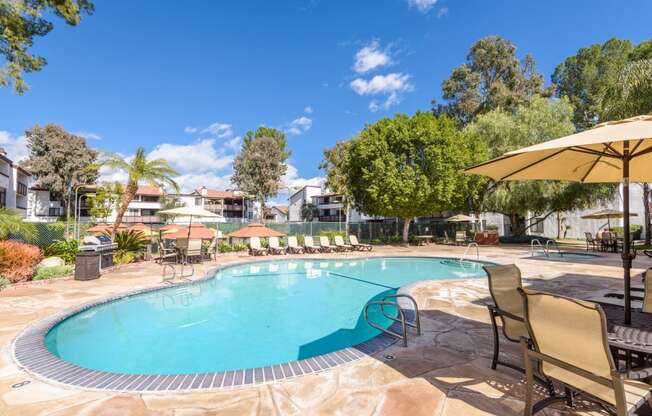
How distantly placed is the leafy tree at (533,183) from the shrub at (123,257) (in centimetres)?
2115

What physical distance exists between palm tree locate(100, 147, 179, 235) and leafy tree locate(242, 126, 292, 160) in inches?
1013

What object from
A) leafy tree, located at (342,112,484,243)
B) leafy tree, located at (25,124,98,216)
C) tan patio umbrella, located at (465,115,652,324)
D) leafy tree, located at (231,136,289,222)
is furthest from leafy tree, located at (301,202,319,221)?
tan patio umbrella, located at (465,115,652,324)

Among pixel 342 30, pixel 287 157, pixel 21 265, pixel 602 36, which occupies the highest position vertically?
pixel 602 36

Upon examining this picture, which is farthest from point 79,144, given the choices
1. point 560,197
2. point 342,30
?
Result: point 560,197

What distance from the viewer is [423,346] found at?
4027mm

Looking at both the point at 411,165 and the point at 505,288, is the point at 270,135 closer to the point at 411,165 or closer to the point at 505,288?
the point at 411,165

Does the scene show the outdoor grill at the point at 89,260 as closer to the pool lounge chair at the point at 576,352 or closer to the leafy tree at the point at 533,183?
the pool lounge chair at the point at 576,352

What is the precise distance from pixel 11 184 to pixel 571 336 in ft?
114

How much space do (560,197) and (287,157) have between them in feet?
92.1

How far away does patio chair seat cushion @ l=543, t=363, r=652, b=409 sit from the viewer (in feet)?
6.30

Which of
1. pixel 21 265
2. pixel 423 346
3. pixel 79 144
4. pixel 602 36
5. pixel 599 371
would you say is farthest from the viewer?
pixel 79 144

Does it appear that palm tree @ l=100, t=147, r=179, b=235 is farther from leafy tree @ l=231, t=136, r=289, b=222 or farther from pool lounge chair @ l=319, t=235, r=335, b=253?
leafy tree @ l=231, t=136, r=289, b=222

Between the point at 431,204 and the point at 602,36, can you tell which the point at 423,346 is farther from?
the point at 602,36

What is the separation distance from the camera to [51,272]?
873cm
